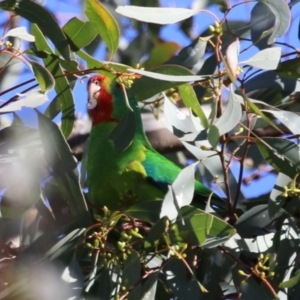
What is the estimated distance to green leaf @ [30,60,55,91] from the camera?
163 centimetres

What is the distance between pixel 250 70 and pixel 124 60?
3.69 ft

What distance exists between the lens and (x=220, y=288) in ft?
5.80

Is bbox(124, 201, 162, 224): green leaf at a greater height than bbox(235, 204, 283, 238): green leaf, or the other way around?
bbox(124, 201, 162, 224): green leaf

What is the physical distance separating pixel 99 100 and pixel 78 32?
34.4 inches

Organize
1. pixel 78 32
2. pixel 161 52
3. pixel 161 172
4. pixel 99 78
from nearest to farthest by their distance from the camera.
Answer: pixel 78 32 < pixel 161 172 < pixel 161 52 < pixel 99 78

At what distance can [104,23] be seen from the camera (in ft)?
5.57

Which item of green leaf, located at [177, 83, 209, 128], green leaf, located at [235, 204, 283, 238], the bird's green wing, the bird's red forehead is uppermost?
green leaf, located at [177, 83, 209, 128]

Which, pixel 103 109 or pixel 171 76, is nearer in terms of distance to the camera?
pixel 171 76

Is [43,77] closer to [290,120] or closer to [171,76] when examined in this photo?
[171,76]

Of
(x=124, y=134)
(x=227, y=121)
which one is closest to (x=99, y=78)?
(x=124, y=134)

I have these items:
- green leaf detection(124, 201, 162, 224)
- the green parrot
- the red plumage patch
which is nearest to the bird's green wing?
the green parrot

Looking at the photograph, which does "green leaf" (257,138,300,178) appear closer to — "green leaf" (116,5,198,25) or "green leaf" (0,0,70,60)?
"green leaf" (116,5,198,25)

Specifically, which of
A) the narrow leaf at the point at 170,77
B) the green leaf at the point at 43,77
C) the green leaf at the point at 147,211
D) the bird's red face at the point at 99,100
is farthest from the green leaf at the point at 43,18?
the bird's red face at the point at 99,100

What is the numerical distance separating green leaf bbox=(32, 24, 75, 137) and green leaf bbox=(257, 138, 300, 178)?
1.58 feet
